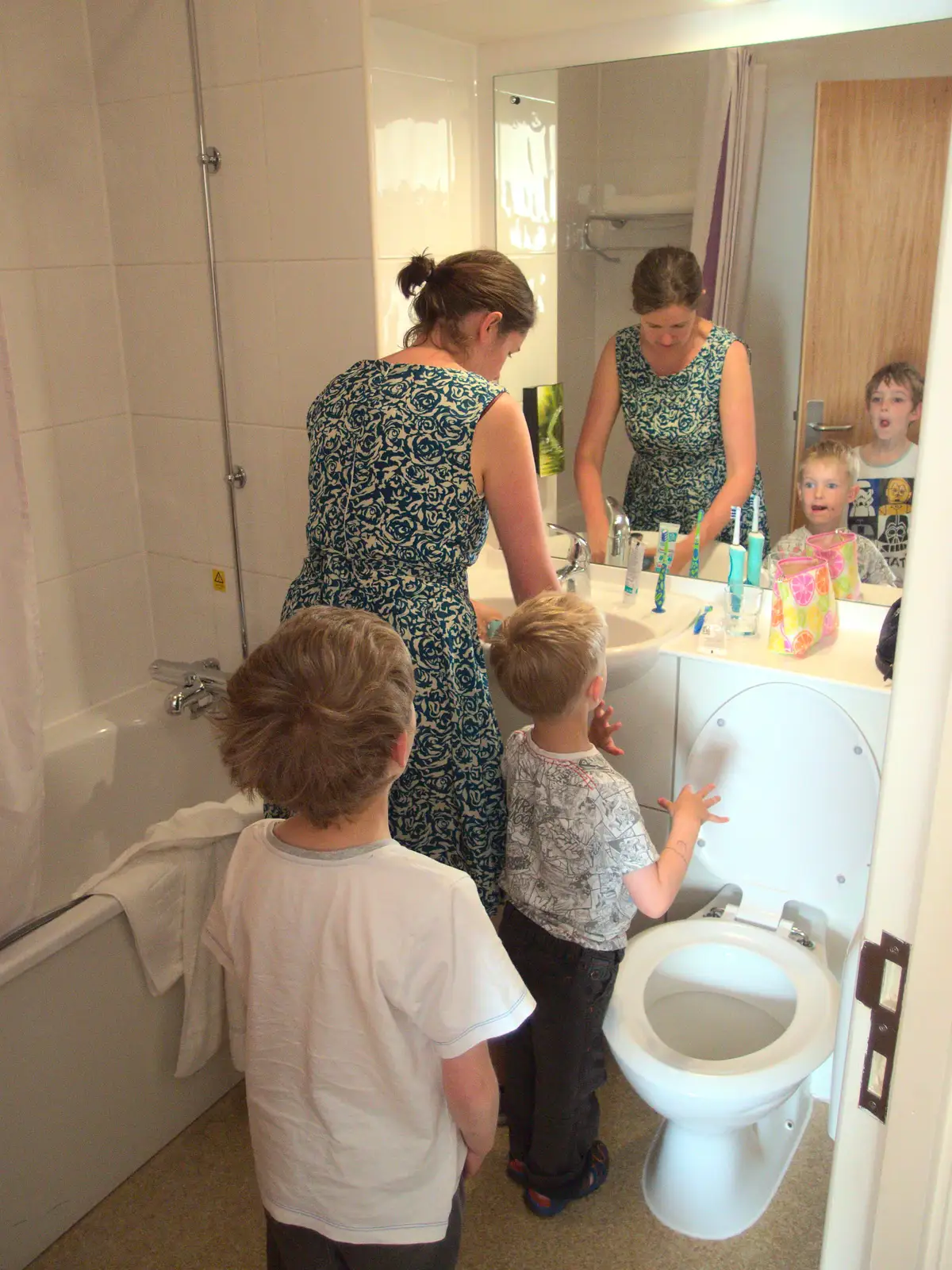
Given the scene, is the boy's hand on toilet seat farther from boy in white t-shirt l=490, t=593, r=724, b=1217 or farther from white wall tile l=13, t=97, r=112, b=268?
white wall tile l=13, t=97, r=112, b=268

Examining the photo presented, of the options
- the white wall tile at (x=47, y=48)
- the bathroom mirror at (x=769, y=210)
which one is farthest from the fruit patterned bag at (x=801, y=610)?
the white wall tile at (x=47, y=48)

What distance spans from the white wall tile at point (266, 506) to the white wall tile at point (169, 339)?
0.12 metres

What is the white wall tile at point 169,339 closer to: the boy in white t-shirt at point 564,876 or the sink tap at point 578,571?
Result: the sink tap at point 578,571

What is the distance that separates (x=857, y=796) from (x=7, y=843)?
4.32ft

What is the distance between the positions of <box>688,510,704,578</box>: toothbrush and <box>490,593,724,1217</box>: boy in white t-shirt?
46cm

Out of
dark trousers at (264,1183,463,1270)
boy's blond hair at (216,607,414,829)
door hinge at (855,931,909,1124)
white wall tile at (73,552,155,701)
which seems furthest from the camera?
white wall tile at (73,552,155,701)

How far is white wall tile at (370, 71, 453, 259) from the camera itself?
1.90 meters

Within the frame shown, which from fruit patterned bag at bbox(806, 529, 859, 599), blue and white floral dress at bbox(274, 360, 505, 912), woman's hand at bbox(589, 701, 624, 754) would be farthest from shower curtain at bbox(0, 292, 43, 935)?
fruit patterned bag at bbox(806, 529, 859, 599)

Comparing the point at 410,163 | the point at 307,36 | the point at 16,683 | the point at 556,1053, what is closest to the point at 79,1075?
the point at 16,683

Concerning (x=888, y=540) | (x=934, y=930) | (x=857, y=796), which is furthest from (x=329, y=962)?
(x=888, y=540)

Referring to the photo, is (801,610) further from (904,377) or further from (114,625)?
(114,625)

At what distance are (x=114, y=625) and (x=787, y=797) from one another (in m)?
1.55

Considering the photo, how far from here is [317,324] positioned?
2041 millimetres

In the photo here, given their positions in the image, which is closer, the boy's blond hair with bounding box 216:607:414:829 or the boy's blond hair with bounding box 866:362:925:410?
the boy's blond hair with bounding box 216:607:414:829
